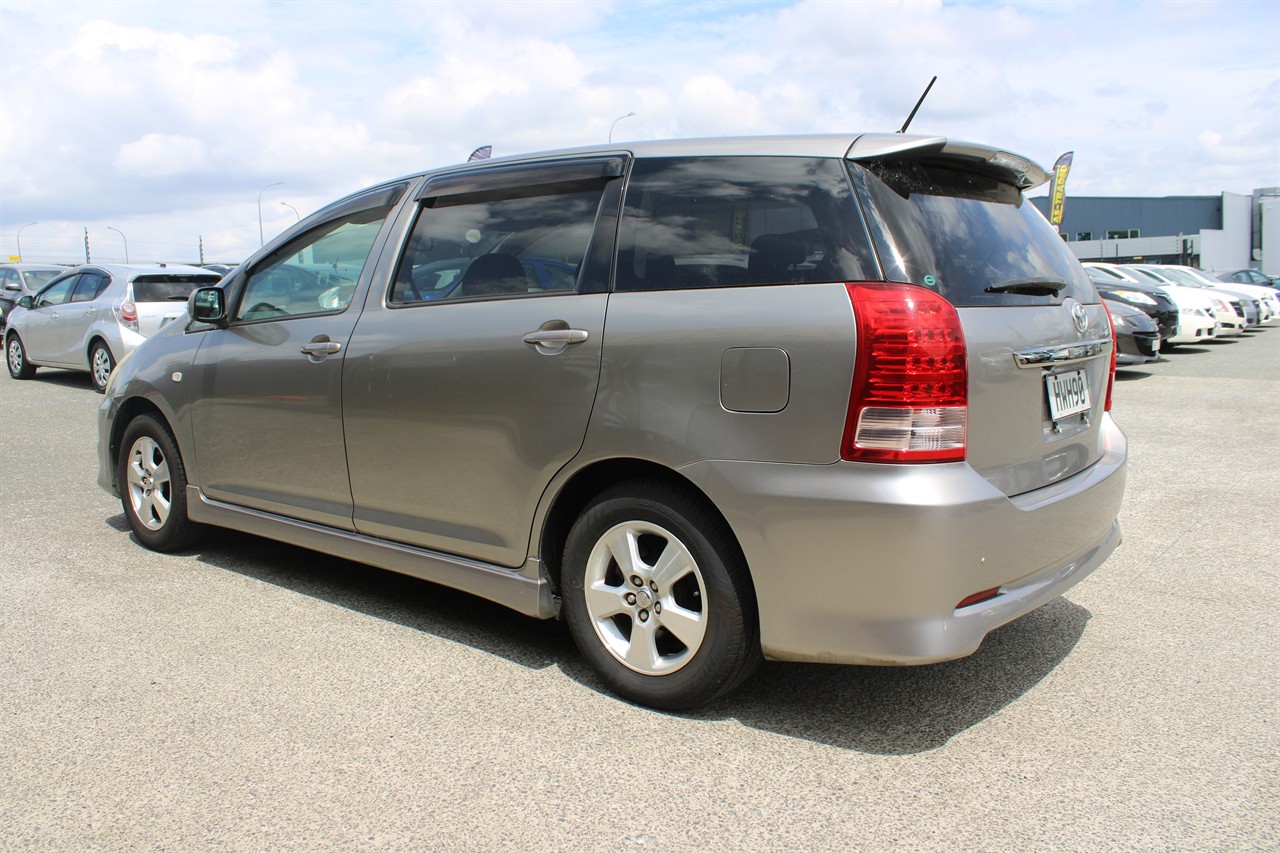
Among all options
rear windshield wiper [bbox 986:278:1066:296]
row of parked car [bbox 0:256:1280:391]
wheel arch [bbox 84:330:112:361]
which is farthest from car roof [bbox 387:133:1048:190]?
wheel arch [bbox 84:330:112:361]

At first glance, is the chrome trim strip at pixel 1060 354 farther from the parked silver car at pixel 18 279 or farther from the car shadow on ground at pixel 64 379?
the parked silver car at pixel 18 279

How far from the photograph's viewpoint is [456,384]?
11.7 ft

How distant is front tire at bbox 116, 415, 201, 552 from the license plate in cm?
390

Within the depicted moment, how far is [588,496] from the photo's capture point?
11.1 feet

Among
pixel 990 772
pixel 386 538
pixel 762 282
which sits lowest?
pixel 990 772

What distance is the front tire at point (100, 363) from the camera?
40.0 feet

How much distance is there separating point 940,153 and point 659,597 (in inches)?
62.6

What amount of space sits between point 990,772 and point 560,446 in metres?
1.58

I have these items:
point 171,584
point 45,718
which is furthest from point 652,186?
point 171,584

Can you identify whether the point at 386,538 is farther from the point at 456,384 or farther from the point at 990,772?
the point at 990,772

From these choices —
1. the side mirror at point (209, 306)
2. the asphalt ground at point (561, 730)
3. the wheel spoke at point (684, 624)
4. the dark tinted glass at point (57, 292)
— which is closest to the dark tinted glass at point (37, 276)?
the dark tinted glass at point (57, 292)

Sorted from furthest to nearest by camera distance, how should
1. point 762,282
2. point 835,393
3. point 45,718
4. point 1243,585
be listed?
point 1243,585 → point 45,718 → point 762,282 → point 835,393

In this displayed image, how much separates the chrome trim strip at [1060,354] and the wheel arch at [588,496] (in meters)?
0.98

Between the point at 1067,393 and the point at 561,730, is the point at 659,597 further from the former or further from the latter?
the point at 1067,393
